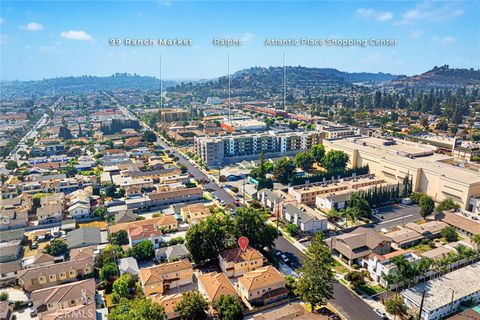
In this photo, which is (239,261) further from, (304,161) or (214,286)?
(304,161)

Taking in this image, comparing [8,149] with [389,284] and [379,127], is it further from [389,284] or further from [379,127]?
[379,127]

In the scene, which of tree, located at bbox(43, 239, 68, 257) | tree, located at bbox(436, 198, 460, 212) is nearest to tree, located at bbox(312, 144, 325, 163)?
tree, located at bbox(436, 198, 460, 212)

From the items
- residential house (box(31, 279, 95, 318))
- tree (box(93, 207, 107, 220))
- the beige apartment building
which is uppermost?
the beige apartment building

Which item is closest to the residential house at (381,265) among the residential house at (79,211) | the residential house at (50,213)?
the residential house at (79,211)

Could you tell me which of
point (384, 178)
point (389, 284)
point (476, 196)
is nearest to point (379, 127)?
point (384, 178)

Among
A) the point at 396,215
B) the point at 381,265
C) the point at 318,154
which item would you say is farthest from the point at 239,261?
the point at 318,154

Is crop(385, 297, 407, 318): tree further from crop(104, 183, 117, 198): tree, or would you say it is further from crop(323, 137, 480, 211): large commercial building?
crop(104, 183, 117, 198): tree
